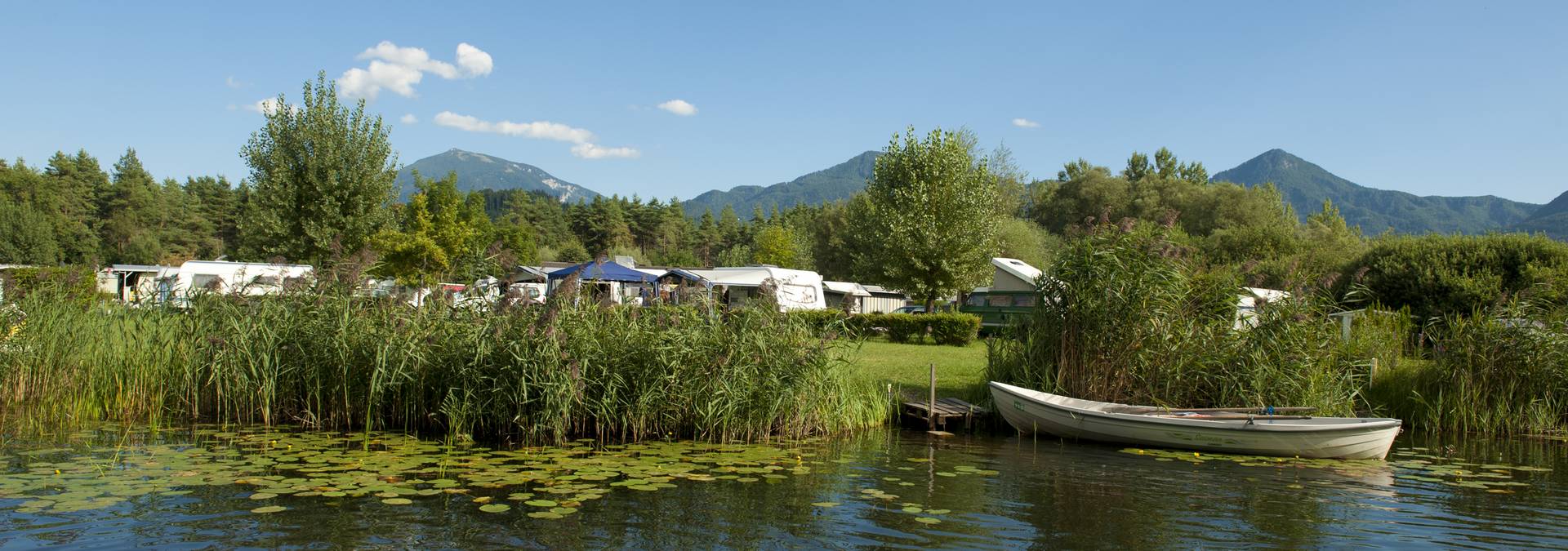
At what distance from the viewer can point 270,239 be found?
23297 millimetres

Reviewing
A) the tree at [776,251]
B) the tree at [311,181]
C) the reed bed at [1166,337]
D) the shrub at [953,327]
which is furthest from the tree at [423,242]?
the tree at [776,251]

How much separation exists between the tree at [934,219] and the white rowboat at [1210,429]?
15.4 m

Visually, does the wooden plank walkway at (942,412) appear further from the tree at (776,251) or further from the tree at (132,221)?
the tree at (132,221)

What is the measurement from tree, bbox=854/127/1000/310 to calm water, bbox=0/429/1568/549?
54.8 feet

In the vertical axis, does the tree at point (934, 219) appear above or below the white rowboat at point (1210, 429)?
above

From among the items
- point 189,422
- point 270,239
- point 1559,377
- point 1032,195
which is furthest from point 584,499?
point 1032,195

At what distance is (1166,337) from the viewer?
10.5 metres

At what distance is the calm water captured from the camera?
562 cm

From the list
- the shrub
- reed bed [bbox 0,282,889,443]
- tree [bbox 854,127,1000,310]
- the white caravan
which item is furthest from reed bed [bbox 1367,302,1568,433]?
the white caravan

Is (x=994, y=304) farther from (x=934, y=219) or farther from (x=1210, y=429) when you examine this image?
(x=1210, y=429)

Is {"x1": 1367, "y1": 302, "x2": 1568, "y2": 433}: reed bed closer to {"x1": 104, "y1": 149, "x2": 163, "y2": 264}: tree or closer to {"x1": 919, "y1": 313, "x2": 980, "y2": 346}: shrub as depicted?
{"x1": 919, "y1": 313, "x2": 980, "y2": 346}: shrub

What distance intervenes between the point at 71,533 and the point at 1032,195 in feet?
203

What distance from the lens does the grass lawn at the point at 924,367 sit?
1244 centimetres

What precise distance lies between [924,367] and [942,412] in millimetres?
4550
